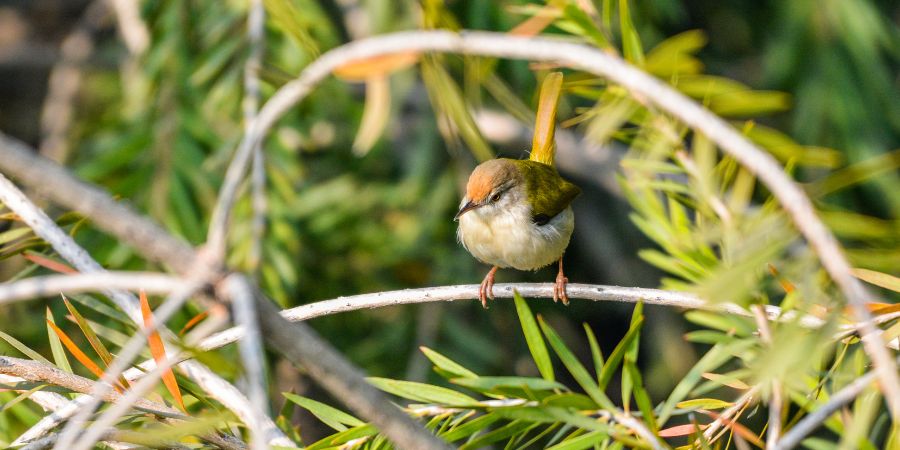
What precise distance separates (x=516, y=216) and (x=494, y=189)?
124 millimetres

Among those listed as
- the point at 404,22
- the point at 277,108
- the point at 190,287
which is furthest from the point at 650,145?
the point at 404,22

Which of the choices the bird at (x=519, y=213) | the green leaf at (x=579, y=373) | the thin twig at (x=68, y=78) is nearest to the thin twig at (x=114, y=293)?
the green leaf at (x=579, y=373)

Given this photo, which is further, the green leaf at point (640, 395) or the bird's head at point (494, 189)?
the bird's head at point (494, 189)

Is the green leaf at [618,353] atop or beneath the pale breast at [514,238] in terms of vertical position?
atop

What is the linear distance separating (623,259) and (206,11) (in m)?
2.36

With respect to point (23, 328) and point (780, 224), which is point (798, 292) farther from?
point (23, 328)

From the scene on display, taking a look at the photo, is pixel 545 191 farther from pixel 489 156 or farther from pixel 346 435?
pixel 489 156

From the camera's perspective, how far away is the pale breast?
104 inches

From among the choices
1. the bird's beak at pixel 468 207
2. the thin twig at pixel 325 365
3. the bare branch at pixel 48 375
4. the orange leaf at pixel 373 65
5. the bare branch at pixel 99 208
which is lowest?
the bird's beak at pixel 468 207

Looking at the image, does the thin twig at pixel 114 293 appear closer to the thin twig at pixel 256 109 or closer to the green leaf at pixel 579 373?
the green leaf at pixel 579 373

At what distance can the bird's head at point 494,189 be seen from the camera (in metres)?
2.79

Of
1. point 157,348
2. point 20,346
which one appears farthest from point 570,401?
point 20,346

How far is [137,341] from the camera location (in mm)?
768

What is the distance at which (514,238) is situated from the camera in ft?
8.79
